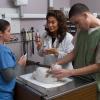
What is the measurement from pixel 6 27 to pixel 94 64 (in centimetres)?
Result: 63

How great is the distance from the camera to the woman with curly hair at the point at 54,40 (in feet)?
6.43

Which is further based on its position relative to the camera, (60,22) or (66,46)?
(60,22)

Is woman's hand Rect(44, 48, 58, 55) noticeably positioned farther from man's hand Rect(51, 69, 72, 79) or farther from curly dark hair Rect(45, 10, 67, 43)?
man's hand Rect(51, 69, 72, 79)

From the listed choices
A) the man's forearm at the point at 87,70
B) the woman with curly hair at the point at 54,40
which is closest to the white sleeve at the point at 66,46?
the woman with curly hair at the point at 54,40

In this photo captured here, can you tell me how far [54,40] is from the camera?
206 centimetres

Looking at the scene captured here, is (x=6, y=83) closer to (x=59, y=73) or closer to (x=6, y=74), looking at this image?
(x=6, y=74)

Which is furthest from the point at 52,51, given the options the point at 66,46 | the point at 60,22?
the point at 60,22

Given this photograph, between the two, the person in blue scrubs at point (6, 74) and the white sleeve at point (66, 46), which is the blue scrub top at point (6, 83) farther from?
the white sleeve at point (66, 46)

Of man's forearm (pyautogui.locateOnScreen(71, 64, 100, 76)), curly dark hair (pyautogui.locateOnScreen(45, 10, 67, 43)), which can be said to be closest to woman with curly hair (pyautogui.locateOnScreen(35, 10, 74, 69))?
curly dark hair (pyautogui.locateOnScreen(45, 10, 67, 43))

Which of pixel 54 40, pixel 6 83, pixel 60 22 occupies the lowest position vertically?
pixel 6 83

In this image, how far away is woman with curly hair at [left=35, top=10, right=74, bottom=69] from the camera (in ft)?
6.43

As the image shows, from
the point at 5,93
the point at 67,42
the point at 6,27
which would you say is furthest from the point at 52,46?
the point at 5,93

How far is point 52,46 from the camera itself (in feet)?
6.73

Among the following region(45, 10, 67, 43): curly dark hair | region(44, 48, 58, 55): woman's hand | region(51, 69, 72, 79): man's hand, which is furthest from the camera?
region(45, 10, 67, 43): curly dark hair
